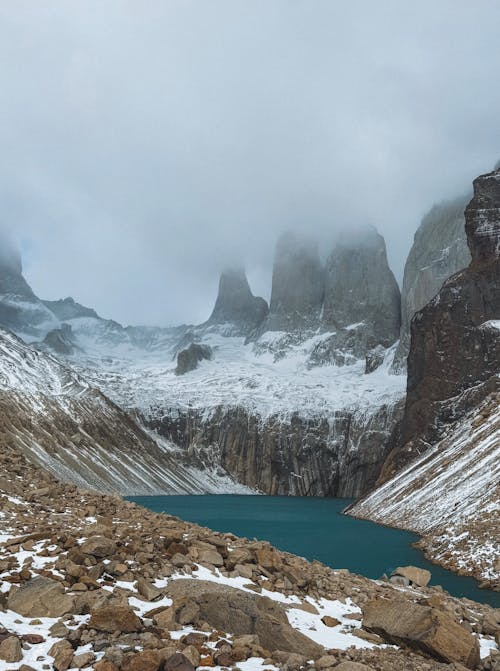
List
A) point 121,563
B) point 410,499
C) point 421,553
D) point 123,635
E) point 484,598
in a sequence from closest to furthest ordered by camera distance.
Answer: point 123,635, point 121,563, point 484,598, point 421,553, point 410,499

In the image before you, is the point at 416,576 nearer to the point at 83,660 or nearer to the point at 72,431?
the point at 83,660

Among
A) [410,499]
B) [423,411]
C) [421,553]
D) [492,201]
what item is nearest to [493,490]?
[421,553]

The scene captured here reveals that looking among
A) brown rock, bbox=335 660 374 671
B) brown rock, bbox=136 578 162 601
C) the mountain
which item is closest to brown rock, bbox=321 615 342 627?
brown rock, bbox=335 660 374 671

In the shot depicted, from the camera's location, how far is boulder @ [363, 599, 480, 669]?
46.2ft

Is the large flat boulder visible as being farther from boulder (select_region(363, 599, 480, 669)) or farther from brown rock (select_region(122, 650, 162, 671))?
boulder (select_region(363, 599, 480, 669))

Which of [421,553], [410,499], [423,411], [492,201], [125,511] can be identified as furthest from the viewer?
[492,201]

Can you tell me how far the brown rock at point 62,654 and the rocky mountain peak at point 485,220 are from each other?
136963 mm

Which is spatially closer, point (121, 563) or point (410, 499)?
point (121, 563)

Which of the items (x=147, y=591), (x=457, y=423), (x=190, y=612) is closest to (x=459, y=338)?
(x=457, y=423)

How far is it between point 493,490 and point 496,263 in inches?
3538

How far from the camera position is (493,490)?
54.4m

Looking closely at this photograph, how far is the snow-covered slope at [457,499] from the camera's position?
4438 centimetres

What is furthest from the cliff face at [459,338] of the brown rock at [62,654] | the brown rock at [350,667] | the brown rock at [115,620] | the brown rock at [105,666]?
the brown rock at [105,666]

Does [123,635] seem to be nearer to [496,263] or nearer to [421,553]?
[421,553]
